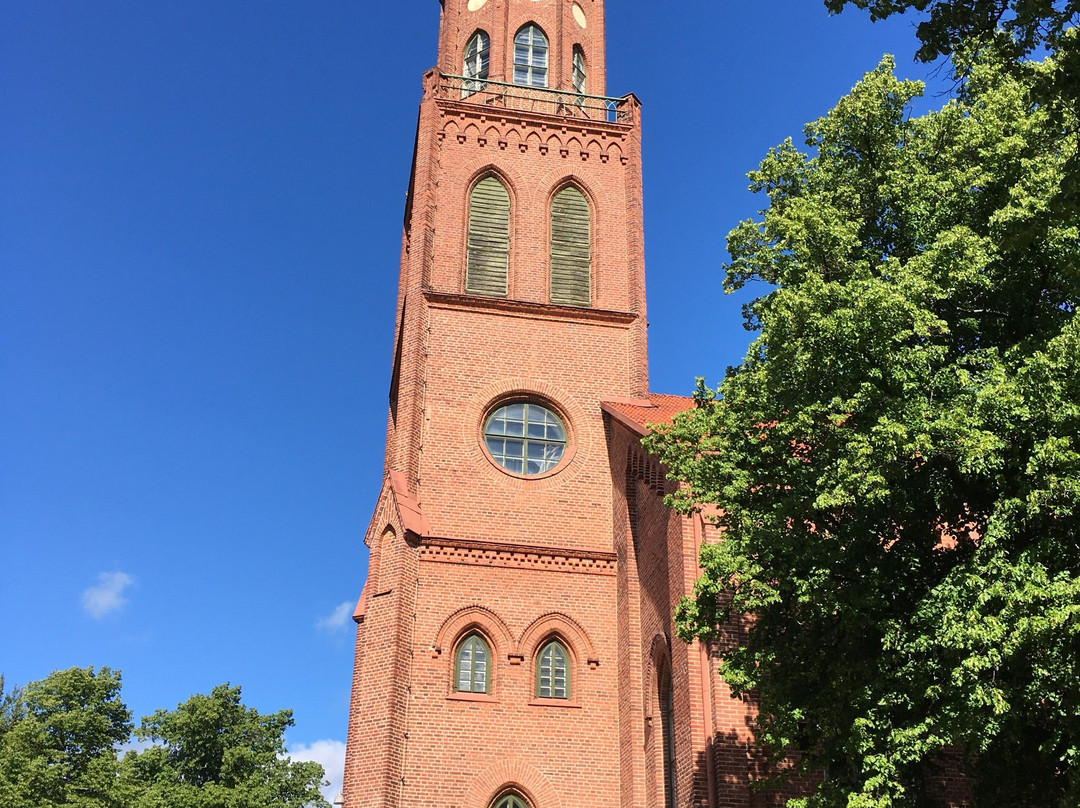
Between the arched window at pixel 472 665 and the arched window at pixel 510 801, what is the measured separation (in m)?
1.71

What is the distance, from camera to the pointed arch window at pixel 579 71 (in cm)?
2645

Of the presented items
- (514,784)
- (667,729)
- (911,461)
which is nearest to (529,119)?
(667,729)

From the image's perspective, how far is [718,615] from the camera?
38.7 ft

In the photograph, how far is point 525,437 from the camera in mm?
20672

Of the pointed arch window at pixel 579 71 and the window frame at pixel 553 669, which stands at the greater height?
the pointed arch window at pixel 579 71

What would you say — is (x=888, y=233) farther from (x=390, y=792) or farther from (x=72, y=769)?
(x=72, y=769)

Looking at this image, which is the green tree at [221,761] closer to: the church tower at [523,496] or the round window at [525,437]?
the church tower at [523,496]

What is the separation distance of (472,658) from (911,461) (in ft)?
31.6

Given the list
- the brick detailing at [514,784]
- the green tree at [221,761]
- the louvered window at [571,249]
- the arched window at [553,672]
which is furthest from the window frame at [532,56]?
the green tree at [221,761]

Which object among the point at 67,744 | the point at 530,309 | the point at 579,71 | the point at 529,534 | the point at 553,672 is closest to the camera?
the point at 553,672

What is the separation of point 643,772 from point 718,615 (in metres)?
6.22

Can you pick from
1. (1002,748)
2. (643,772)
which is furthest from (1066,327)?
Result: (643,772)

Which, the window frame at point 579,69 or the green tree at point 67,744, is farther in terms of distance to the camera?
the green tree at point 67,744

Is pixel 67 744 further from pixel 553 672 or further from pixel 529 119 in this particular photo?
pixel 529 119
